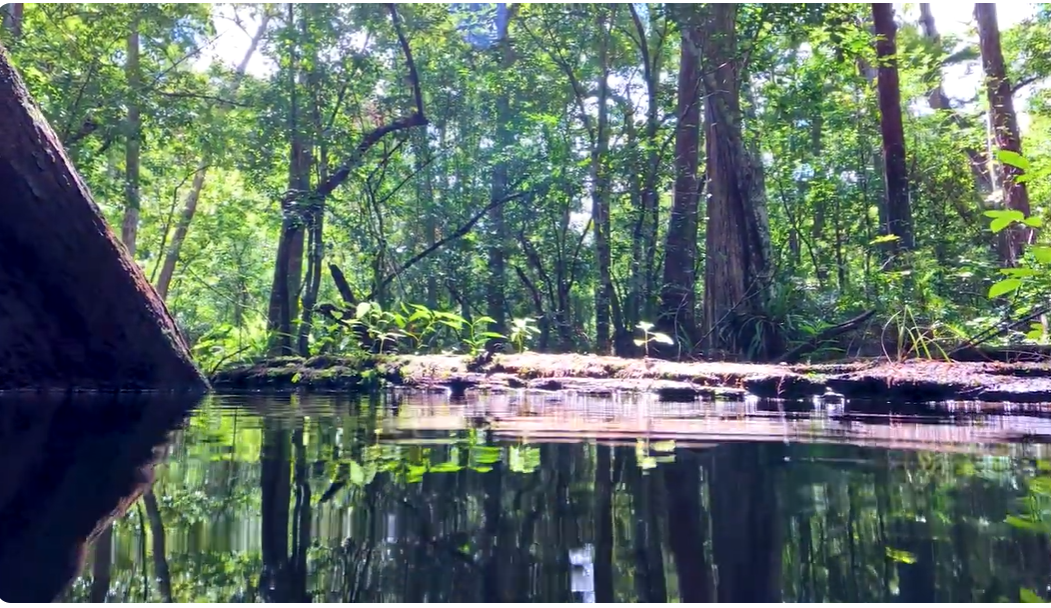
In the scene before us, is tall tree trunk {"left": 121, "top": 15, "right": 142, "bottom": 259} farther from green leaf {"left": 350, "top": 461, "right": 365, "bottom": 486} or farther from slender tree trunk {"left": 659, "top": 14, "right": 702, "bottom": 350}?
green leaf {"left": 350, "top": 461, "right": 365, "bottom": 486}

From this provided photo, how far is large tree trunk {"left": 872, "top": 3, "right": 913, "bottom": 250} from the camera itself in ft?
28.7

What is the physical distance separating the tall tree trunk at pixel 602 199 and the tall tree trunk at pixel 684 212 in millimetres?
860

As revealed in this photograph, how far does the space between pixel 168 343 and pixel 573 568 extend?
13.5ft

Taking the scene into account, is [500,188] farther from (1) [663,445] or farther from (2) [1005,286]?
(1) [663,445]

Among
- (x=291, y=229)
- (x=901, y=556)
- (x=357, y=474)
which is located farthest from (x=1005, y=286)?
(x=291, y=229)

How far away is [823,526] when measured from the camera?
4.14 ft

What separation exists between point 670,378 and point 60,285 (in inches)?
144

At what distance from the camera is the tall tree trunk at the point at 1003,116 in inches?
366

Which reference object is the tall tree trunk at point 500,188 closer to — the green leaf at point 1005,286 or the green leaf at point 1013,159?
the green leaf at point 1005,286

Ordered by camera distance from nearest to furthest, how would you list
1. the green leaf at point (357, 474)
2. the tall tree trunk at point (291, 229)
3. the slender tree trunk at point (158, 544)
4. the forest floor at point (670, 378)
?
1. the slender tree trunk at point (158, 544)
2. the green leaf at point (357, 474)
3. the forest floor at point (670, 378)
4. the tall tree trunk at point (291, 229)

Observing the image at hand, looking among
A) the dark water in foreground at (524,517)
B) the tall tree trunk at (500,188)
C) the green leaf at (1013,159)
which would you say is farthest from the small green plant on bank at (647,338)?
the dark water in foreground at (524,517)

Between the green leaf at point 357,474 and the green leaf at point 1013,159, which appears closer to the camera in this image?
the green leaf at point 357,474

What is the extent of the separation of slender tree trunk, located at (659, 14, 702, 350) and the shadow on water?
6060 mm

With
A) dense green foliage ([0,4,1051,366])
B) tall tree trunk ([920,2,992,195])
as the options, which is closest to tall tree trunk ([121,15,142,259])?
dense green foliage ([0,4,1051,366])
